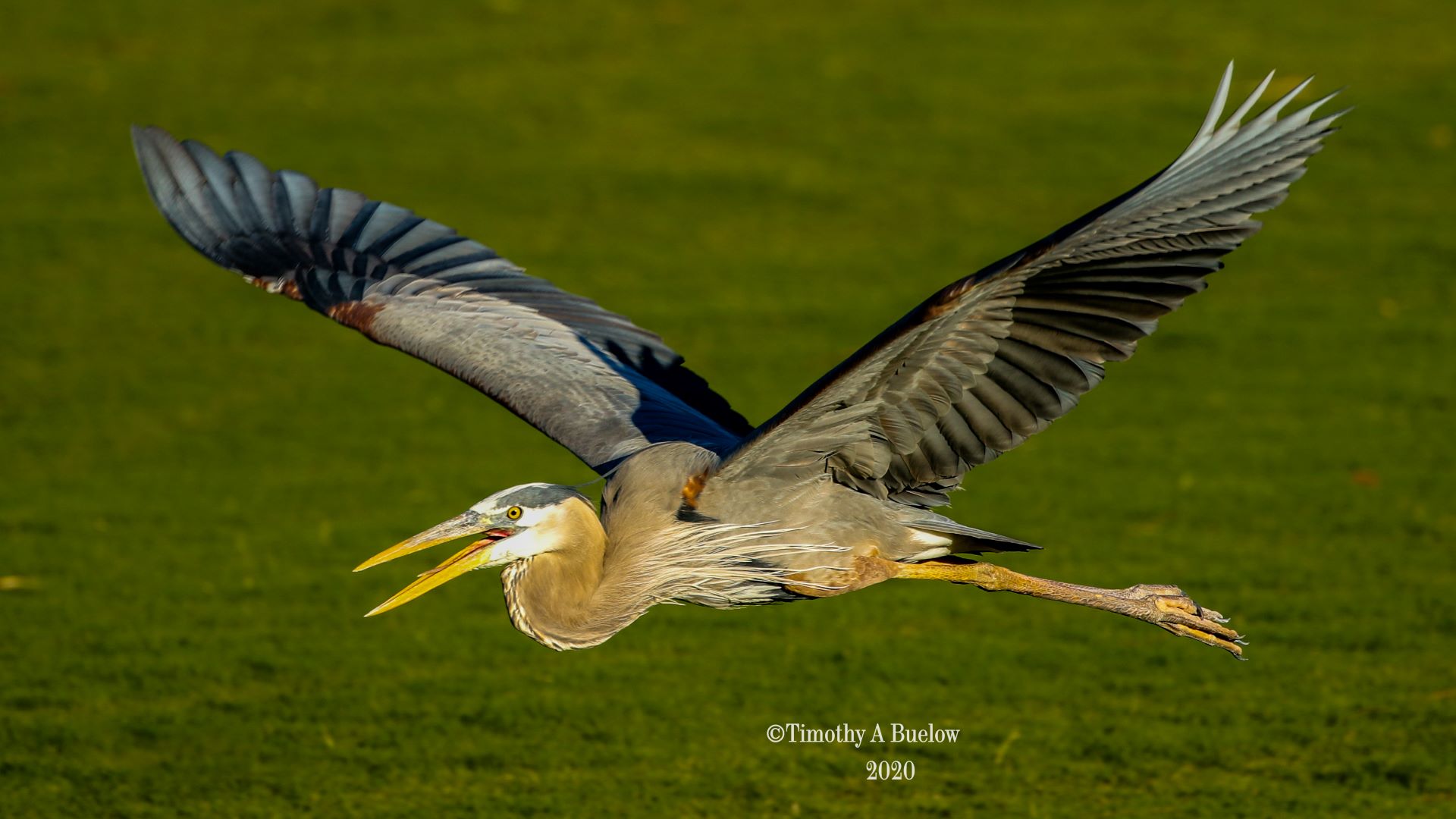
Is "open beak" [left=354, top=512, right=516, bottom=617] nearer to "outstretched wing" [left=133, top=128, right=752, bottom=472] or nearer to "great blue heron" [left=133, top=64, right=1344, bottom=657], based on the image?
"great blue heron" [left=133, top=64, right=1344, bottom=657]

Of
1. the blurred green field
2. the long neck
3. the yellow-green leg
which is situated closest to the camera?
the long neck

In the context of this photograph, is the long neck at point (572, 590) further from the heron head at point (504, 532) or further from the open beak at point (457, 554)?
the open beak at point (457, 554)

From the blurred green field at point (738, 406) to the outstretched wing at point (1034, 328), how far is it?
1634mm

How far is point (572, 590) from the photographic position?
5.98m

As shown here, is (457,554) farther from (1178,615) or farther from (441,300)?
(1178,615)

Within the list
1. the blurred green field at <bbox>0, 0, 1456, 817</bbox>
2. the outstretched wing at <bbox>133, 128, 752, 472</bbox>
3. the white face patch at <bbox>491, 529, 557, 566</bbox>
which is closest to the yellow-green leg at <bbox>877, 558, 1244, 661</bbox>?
the blurred green field at <bbox>0, 0, 1456, 817</bbox>

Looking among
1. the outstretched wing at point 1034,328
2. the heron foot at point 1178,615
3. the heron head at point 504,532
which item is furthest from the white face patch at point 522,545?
the heron foot at point 1178,615

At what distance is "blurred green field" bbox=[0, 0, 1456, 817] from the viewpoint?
23.1ft

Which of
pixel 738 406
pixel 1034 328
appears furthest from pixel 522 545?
pixel 738 406

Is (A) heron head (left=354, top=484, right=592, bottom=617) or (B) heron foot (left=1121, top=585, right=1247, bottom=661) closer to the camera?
(A) heron head (left=354, top=484, right=592, bottom=617)

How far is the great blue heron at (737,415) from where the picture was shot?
5176 mm

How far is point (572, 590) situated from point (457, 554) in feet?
1.46

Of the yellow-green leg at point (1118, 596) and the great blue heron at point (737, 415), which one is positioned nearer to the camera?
the great blue heron at point (737, 415)

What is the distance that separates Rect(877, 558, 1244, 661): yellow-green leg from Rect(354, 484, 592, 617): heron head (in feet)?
3.97
